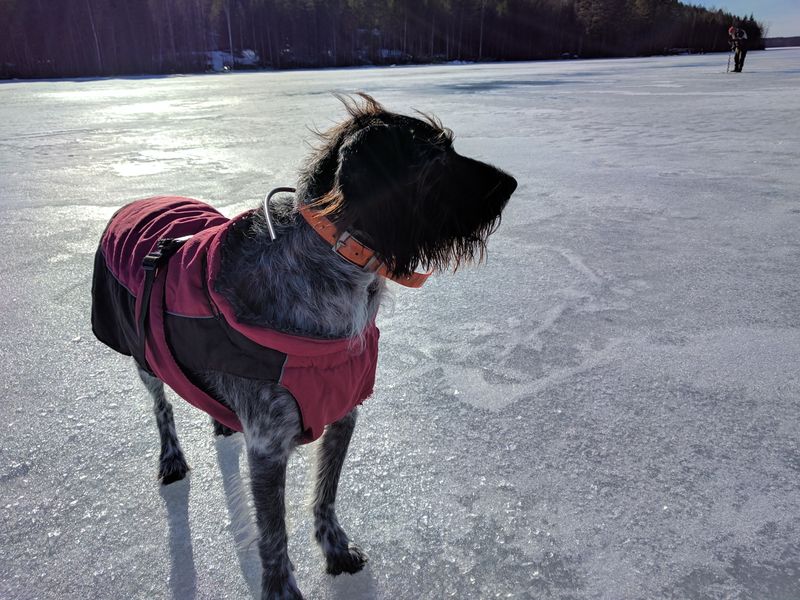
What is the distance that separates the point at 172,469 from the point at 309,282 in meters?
1.12

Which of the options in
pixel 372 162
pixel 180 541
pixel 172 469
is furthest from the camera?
pixel 172 469

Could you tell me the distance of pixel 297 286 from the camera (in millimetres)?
1631

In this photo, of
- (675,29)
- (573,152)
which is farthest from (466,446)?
(675,29)

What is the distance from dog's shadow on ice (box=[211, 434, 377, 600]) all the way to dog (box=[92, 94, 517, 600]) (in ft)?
0.17

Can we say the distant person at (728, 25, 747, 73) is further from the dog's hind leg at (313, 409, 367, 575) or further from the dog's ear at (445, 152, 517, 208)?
the dog's hind leg at (313, 409, 367, 575)

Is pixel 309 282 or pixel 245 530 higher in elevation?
pixel 309 282

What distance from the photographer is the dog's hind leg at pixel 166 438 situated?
2176 mm

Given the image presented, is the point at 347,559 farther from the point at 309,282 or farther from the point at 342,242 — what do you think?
the point at 342,242

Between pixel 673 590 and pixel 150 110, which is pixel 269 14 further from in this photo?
pixel 673 590

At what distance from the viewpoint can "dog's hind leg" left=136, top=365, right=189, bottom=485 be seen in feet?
7.14

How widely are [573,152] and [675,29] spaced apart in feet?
381

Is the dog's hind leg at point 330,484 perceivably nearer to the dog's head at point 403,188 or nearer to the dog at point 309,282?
the dog at point 309,282

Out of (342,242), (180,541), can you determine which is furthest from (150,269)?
(180,541)

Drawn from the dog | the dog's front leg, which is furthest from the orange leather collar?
the dog's front leg
